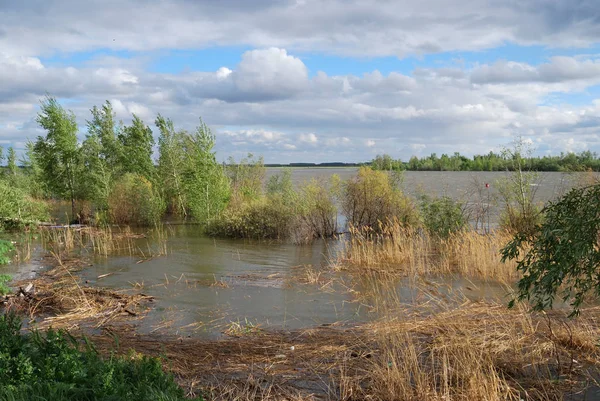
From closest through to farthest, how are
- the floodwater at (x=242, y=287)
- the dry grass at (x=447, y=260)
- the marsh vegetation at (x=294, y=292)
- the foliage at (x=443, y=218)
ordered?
the marsh vegetation at (x=294, y=292)
the floodwater at (x=242, y=287)
the dry grass at (x=447, y=260)
the foliage at (x=443, y=218)

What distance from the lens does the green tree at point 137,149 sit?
3216 centimetres

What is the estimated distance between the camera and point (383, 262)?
15.2 meters

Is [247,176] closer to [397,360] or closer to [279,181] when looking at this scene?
[279,181]

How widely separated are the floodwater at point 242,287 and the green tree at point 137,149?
13494 mm

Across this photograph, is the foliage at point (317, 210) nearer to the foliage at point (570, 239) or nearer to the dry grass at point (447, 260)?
the dry grass at point (447, 260)

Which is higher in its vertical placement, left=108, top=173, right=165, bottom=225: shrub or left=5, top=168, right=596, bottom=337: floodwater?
left=108, top=173, right=165, bottom=225: shrub

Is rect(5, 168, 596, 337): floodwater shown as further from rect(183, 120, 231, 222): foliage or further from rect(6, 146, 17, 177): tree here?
rect(6, 146, 17, 177): tree

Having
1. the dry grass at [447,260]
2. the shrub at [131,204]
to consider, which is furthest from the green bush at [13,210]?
the dry grass at [447,260]

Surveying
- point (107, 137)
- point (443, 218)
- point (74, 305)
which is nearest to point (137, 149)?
point (107, 137)

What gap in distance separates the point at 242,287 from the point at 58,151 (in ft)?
63.0

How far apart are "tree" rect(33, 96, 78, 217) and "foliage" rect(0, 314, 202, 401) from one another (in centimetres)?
2394

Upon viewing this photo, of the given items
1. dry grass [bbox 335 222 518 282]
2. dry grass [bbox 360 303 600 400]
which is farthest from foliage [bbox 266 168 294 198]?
dry grass [bbox 360 303 600 400]

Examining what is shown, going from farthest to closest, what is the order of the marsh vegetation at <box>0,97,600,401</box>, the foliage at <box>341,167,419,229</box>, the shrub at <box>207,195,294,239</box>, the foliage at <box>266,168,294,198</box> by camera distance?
the foliage at <box>266,168,294,198</box> < the shrub at <box>207,195,294,239</box> < the foliage at <box>341,167,419,229</box> < the marsh vegetation at <box>0,97,600,401</box>

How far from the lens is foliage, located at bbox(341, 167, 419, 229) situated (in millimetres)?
21484
